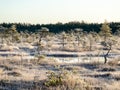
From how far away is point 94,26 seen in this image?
90.9 m

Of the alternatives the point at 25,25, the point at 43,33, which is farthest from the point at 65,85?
the point at 25,25

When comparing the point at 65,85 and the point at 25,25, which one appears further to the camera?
the point at 25,25

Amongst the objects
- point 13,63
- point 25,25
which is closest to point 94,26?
point 25,25

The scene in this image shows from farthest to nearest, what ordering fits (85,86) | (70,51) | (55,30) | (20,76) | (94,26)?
1. (55,30)
2. (94,26)
3. (70,51)
4. (20,76)
5. (85,86)

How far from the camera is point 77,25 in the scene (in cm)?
9388

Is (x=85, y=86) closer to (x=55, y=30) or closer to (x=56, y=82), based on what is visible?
(x=56, y=82)

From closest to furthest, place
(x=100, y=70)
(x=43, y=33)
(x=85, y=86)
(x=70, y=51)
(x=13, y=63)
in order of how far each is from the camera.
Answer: (x=85, y=86) → (x=100, y=70) → (x=13, y=63) → (x=70, y=51) → (x=43, y=33)

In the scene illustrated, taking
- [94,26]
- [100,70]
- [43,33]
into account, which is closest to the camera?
[100,70]

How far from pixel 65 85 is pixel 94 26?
248 ft

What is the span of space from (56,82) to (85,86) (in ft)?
3.94

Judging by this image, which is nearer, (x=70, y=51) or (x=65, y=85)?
(x=65, y=85)

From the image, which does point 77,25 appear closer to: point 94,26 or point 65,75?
point 94,26

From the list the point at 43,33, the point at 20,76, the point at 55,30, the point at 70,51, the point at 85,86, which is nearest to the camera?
the point at 85,86

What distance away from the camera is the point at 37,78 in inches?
683
